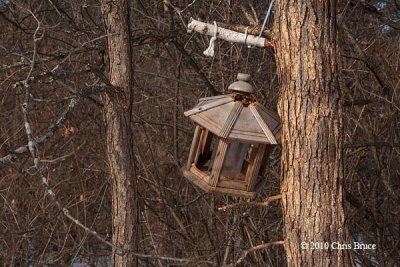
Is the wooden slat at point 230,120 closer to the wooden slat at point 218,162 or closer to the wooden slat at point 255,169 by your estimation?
the wooden slat at point 218,162

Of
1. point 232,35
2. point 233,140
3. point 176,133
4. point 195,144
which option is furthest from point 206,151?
point 176,133

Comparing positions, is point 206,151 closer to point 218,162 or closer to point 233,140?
point 218,162

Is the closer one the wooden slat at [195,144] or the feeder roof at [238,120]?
the feeder roof at [238,120]

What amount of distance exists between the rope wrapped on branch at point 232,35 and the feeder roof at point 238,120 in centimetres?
30

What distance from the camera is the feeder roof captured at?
2.59 meters

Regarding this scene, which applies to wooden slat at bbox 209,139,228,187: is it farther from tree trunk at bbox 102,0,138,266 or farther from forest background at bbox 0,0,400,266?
tree trunk at bbox 102,0,138,266

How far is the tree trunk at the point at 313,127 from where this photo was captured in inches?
103

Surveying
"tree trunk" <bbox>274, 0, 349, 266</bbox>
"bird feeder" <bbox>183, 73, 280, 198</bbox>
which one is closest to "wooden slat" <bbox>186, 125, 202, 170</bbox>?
"bird feeder" <bbox>183, 73, 280, 198</bbox>

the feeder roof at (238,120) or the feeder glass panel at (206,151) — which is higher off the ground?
the feeder roof at (238,120)

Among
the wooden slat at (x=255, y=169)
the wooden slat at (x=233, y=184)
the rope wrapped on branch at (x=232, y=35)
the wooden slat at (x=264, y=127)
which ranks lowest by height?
the wooden slat at (x=233, y=184)

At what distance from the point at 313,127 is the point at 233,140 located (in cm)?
35

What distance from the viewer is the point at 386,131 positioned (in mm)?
5410

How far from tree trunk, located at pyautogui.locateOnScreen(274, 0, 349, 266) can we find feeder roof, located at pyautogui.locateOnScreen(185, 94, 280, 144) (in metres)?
0.10

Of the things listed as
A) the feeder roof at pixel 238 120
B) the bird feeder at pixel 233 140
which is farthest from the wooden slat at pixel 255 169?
the feeder roof at pixel 238 120
